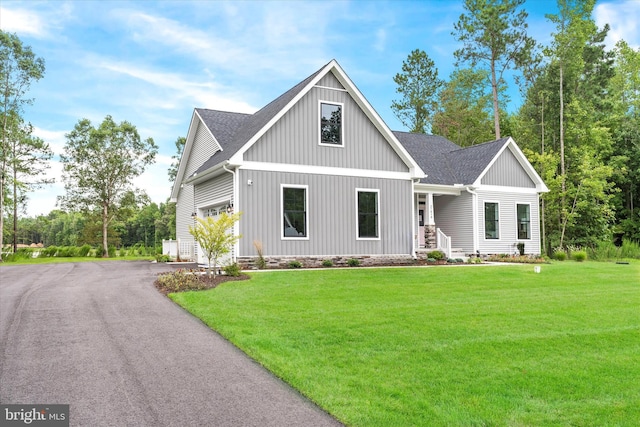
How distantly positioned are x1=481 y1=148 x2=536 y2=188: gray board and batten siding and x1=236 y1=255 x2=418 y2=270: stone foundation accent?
6169 millimetres

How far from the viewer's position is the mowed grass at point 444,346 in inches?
168

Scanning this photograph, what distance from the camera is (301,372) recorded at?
16.8 ft

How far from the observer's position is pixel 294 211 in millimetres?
15539

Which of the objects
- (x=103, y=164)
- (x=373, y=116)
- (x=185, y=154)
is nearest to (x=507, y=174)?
(x=373, y=116)

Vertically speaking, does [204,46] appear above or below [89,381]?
above

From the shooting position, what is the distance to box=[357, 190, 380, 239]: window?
54.8 ft

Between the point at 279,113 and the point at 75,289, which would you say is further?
the point at 279,113

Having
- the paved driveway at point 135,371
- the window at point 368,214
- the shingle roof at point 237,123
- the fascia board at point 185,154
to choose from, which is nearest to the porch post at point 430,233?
the window at point 368,214

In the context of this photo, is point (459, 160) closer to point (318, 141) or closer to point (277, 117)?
point (318, 141)

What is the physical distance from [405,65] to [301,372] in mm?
35007

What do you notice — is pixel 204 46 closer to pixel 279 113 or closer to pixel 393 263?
pixel 279 113

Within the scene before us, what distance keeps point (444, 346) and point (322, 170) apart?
1056 centimetres

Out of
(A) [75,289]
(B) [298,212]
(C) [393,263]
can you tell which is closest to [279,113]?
(B) [298,212]

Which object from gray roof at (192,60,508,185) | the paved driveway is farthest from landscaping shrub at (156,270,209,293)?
gray roof at (192,60,508,185)
